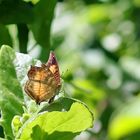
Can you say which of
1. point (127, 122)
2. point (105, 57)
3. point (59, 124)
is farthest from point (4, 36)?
point (105, 57)

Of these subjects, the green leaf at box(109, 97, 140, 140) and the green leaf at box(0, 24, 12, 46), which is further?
the green leaf at box(109, 97, 140, 140)

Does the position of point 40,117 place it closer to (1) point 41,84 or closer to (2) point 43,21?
(1) point 41,84

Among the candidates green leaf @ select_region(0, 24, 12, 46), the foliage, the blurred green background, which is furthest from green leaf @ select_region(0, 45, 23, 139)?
the blurred green background

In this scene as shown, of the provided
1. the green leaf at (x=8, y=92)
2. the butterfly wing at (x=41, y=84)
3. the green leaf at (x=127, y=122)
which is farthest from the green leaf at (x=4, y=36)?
the green leaf at (x=127, y=122)

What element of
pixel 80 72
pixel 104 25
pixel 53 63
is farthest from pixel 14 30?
pixel 104 25

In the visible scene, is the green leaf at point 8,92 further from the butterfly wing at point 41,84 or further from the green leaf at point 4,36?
the green leaf at point 4,36

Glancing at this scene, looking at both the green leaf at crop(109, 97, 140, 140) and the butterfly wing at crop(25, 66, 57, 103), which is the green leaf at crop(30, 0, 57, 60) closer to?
the butterfly wing at crop(25, 66, 57, 103)
